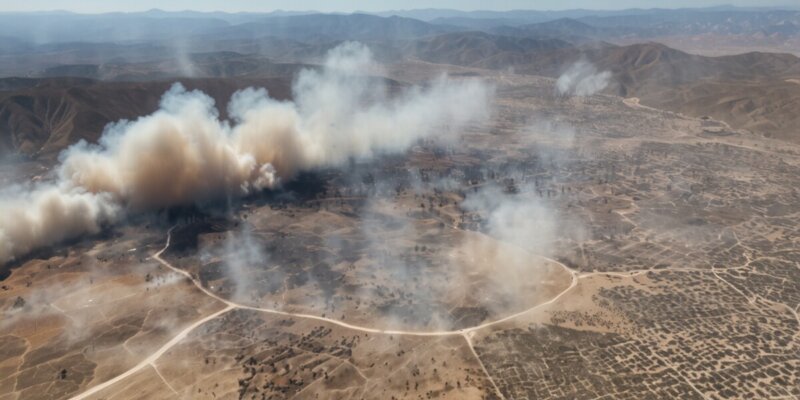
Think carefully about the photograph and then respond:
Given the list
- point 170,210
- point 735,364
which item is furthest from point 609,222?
point 170,210

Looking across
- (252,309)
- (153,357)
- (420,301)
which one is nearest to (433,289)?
(420,301)

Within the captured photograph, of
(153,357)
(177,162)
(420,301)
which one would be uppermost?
(177,162)

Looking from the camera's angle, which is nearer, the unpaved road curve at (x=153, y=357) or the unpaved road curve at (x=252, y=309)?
the unpaved road curve at (x=153, y=357)

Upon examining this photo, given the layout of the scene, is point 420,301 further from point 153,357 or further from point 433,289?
point 153,357

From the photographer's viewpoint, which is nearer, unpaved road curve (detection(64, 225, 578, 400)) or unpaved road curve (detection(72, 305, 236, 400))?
unpaved road curve (detection(72, 305, 236, 400))

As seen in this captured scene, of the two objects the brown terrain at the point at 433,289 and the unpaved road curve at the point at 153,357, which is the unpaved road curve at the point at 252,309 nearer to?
the unpaved road curve at the point at 153,357

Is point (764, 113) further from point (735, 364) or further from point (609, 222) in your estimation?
point (735, 364)

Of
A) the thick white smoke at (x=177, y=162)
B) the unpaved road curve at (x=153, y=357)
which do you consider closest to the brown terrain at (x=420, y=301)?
the unpaved road curve at (x=153, y=357)

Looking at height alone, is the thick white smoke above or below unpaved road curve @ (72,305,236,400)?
above

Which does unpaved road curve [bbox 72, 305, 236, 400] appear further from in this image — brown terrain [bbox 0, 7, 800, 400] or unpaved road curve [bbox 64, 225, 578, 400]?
brown terrain [bbox 0, 7, 800, 400]

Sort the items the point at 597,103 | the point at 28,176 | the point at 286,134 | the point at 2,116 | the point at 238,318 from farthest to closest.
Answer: the point at 597,103 < the point at 2,116 < the point at 286,134 < the point at 28,176 < the point at 238,318

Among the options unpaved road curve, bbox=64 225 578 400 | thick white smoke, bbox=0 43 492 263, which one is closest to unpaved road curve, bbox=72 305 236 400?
unpaved road curve, bbox=64 225 578 400
